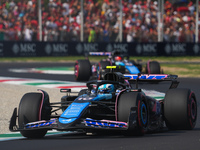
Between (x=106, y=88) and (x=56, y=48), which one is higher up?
(x=106, y=88)

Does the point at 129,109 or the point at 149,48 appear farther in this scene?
the point at 149,48

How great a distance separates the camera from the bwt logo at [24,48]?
32312mm

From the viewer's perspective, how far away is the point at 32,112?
756 centimetres

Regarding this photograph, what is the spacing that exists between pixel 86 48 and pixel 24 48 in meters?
4.12

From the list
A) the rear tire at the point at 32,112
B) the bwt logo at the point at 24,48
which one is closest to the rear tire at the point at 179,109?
the rear tire at the point at 32,112

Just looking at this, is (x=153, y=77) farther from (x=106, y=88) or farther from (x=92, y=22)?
(x=92, y=22)

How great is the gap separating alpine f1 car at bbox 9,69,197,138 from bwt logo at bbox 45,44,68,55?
81.1ft

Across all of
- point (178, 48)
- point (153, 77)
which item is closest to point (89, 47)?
point (178, 48)

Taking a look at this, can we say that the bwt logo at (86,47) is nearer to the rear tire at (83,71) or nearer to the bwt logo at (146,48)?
the bwt logo at (146,48)

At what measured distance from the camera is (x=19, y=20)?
108ft

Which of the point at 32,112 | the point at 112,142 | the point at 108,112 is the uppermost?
the point at 32,112

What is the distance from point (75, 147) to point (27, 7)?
2820 cm

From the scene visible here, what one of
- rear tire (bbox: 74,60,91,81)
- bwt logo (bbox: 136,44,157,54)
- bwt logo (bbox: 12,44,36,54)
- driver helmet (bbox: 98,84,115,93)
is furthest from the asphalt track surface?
bwt logo (bbox: 136,44,157,54)

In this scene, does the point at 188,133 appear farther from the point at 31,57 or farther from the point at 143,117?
the point at 31,57
